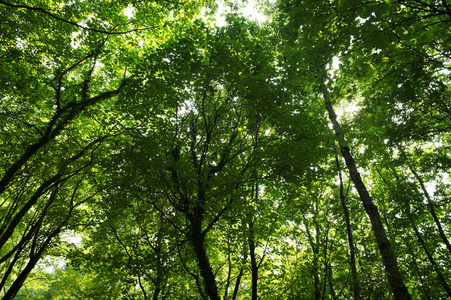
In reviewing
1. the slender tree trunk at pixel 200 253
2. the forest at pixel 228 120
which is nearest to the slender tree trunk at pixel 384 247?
the forest at pixel 228 120

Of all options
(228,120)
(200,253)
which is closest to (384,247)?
(200,253)

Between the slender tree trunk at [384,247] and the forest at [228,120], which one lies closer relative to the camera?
the forest at [228,120]

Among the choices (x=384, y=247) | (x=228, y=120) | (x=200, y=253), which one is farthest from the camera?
(x=228, y=120)

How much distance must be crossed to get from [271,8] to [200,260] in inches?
552

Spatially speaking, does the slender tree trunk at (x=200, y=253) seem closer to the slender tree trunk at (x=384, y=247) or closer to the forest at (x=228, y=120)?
the forest at (x=228, y=120)

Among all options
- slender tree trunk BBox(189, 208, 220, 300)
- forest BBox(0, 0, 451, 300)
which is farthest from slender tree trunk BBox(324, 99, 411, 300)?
slender tree trunk BBox(189, 208, 220, 300)

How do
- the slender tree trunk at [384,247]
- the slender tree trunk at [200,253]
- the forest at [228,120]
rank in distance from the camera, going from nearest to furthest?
the forest at [228,120]
the slender tree trunk at [384,247]
the slender tree trunk at [200,253]

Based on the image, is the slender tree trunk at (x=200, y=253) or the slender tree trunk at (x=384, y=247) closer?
the slender tree trunk at (x=384, y=247)

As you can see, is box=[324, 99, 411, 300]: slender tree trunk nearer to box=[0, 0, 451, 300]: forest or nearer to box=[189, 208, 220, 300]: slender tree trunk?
box=[0, 0, 451, 300]: forest

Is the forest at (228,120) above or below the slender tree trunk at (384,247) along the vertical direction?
above

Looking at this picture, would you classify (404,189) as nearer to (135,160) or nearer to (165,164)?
(165,164)

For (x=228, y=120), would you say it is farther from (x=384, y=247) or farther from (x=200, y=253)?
(x=384, y=247)

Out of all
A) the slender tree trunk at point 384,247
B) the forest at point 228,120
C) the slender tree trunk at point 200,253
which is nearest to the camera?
the forest at point 228,120

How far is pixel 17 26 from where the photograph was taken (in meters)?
6.95
